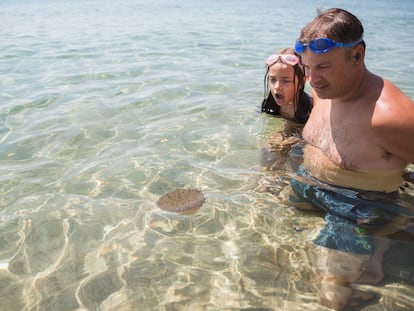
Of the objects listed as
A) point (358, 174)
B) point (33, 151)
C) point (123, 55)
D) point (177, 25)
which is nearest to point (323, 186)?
point (358, 174)

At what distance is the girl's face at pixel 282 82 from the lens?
180 inches

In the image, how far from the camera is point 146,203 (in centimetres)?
375

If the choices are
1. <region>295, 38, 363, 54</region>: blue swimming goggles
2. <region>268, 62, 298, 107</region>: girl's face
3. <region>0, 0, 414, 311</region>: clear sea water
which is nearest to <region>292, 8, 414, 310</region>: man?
<region>295, 38, 363, 54</region>: blue swimming goggles

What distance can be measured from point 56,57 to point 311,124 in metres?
8.98

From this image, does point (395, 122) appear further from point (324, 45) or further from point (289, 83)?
point (289, 83)

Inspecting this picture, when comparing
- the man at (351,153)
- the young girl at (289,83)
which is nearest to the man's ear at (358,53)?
the man at (351,153)

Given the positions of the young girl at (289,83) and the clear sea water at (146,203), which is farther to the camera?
the young girl at (289,83)

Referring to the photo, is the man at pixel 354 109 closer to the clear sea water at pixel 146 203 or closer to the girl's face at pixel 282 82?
the clear sea water at pixel 146 203

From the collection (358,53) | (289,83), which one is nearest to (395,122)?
(358,53)

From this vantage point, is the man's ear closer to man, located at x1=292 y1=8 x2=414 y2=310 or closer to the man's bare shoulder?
man, located at x1=292 y1=8 x2=414 y2=310

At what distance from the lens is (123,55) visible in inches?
424

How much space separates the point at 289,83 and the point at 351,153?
1.95m

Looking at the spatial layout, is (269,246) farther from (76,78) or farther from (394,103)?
(76,78)

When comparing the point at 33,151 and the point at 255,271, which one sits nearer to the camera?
the point at 255,271
